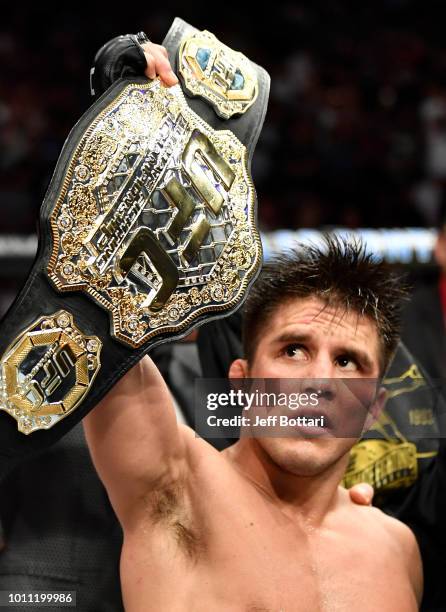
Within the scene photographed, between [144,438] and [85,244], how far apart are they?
0.24m

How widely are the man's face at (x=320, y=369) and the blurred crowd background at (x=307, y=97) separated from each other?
120 inches

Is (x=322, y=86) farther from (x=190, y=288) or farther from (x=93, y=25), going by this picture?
(x=190, y=288)

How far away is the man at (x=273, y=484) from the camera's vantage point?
121cm

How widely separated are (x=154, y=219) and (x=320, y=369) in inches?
12.5

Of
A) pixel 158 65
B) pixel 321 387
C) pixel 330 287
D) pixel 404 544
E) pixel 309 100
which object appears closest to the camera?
pixel 158 65

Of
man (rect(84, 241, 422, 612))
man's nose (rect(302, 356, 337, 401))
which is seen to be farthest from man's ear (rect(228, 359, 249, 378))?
man's nose (rect(302, 356, 337, 401))

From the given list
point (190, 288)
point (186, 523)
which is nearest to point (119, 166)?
point (190, 288)

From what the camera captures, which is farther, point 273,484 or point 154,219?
point 273,484

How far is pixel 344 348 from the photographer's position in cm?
137

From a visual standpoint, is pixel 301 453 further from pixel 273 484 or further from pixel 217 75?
pixel 217 75

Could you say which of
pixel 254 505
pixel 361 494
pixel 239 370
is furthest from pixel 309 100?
pixel 254 505

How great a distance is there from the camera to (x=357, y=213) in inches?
184

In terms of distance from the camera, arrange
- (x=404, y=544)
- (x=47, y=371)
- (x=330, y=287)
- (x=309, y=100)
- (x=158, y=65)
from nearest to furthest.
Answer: (x=47, y=371) < (x=158, y=65) < (x=330, y=287) < (x=404, y=544) < (x=309, y=100)

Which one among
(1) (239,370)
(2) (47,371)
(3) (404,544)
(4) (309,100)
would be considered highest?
(2) (47,371)
